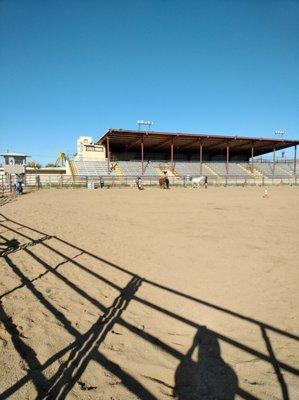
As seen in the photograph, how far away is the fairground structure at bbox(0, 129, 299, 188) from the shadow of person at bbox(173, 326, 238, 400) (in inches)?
1186

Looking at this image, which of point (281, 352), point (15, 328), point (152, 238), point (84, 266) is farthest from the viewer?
point (152, 238)

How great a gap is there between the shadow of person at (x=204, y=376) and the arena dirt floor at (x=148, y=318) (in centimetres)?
1

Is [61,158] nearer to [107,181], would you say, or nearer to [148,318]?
[107,181]

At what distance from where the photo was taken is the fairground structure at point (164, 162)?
40.1m

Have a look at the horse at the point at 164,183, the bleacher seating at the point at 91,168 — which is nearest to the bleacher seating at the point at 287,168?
the horse at the point at 164,183

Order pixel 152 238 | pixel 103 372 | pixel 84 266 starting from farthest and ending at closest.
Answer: pixel 152 238 → pixel 84 266 → pixel 103 372

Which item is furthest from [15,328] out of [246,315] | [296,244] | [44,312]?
[296,244]

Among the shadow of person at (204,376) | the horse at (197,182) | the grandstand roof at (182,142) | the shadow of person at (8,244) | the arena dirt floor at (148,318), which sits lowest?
the shadow of person at (204,376)

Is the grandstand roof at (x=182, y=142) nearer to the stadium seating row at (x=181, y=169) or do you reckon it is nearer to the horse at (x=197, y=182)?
the stadium seating row at (x=181, y=169)

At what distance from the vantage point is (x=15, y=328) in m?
4.34

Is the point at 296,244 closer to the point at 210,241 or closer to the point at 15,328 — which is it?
the point at 210,241

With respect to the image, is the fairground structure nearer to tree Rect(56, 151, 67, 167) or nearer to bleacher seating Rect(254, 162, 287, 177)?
bleacher seating Rect(254, 162, 287, 177)

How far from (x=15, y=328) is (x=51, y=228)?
6.76 metres

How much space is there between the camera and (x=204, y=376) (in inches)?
138
